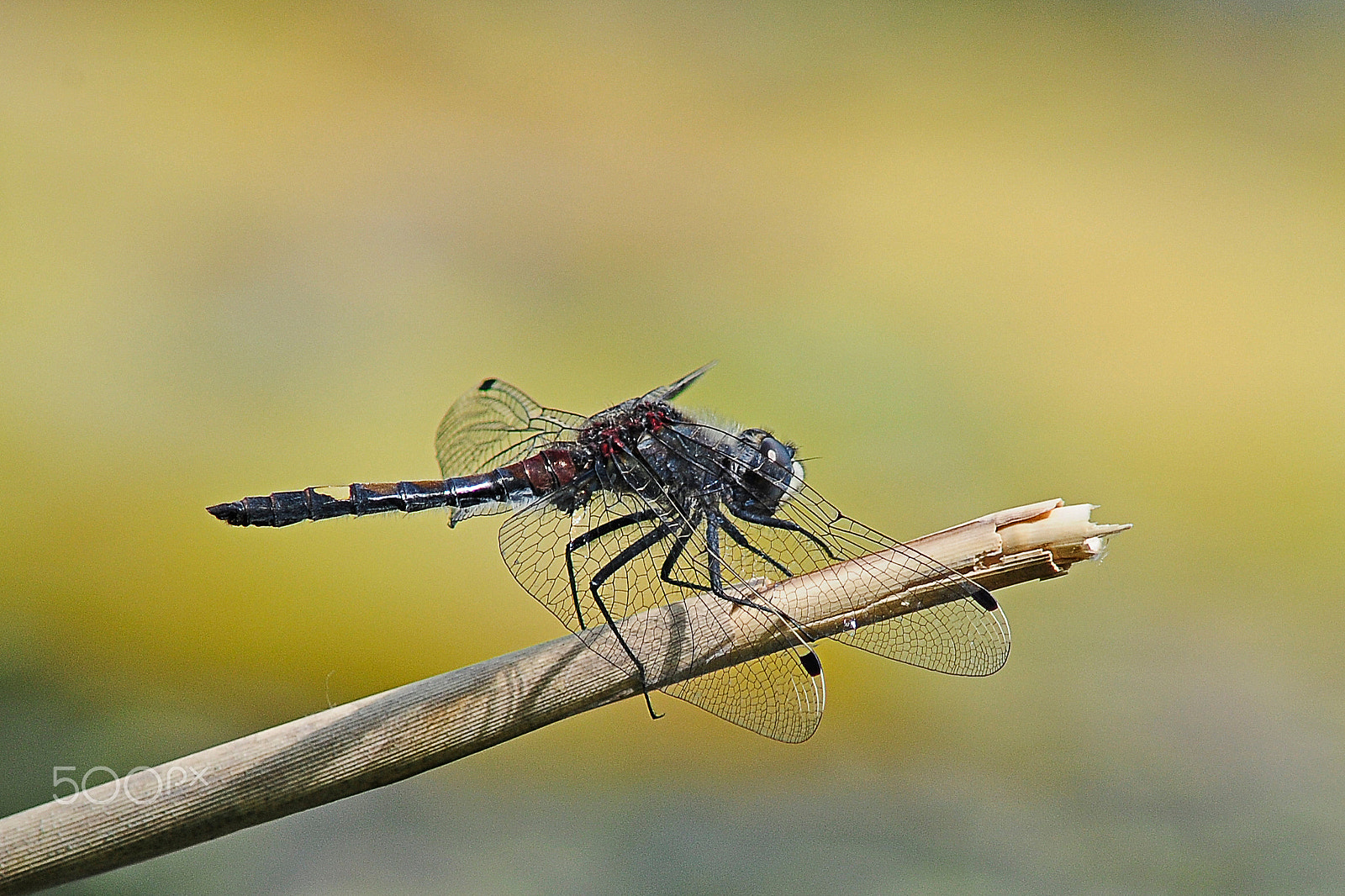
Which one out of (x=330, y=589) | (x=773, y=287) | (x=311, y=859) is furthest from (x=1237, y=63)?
(x=311, y=859)

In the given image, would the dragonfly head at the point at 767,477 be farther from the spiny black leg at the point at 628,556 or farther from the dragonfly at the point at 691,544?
the spiny black leg at the point at 628,556

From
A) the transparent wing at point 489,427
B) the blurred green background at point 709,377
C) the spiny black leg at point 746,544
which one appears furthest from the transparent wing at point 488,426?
the blurred green background at point 709,377

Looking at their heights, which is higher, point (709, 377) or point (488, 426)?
point (709, 377)

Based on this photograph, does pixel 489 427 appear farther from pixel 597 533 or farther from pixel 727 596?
pixel 727 596

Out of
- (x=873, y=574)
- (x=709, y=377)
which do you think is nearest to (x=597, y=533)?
(x=873, y=574)

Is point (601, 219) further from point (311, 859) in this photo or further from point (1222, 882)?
point (1222, 882)
